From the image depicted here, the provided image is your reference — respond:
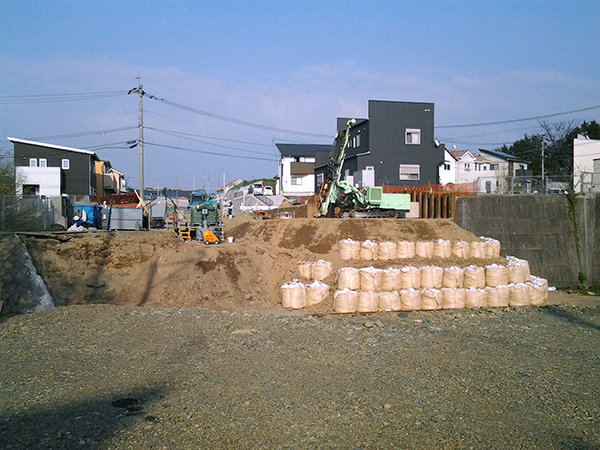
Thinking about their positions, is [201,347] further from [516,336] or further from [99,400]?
[516,336]

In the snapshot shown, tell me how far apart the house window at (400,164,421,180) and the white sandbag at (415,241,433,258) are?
2035 cm

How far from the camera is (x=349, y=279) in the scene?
14.6 m

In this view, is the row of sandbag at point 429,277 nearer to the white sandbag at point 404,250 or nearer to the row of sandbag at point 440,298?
the row of sandbag at point 440,298

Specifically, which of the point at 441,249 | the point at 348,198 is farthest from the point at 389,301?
the point at 348,198

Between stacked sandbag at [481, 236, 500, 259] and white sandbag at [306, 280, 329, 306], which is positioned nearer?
white sandbag at [306, 280, 329, 306]

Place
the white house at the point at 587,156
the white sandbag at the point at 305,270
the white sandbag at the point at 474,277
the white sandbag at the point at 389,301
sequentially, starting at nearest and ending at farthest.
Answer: the white sandbag at the point at 389,301
the white sandbag at the point at 474,277
the white sandbag at the point at 305,270
the white house at the point at 587,156

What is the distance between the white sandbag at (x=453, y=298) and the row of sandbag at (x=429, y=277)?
16.3 inches

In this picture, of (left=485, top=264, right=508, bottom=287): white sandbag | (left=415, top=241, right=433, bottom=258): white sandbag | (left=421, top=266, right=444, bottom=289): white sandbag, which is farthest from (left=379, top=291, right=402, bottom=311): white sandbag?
(left=485, top=264, right=508, bottom=287): white sandbag

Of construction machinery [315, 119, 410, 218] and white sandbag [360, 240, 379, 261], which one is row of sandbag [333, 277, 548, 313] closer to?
white sandbag [360, 240, 379, 261]

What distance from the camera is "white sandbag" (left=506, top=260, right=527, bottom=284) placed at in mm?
16297

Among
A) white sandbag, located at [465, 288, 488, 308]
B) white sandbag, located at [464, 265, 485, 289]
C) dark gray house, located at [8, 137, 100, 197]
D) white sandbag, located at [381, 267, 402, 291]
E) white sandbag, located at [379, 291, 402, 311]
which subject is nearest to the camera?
white sandbag, located at [379, 291, 402, 311]

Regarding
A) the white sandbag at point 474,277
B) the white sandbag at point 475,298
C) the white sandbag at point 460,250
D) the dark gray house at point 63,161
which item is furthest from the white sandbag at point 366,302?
the dark gray house at point 63,161

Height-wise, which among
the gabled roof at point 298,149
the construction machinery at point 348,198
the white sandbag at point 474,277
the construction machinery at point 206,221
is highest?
the gabled roof at point 298,149

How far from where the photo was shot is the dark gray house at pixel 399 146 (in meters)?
36.2
